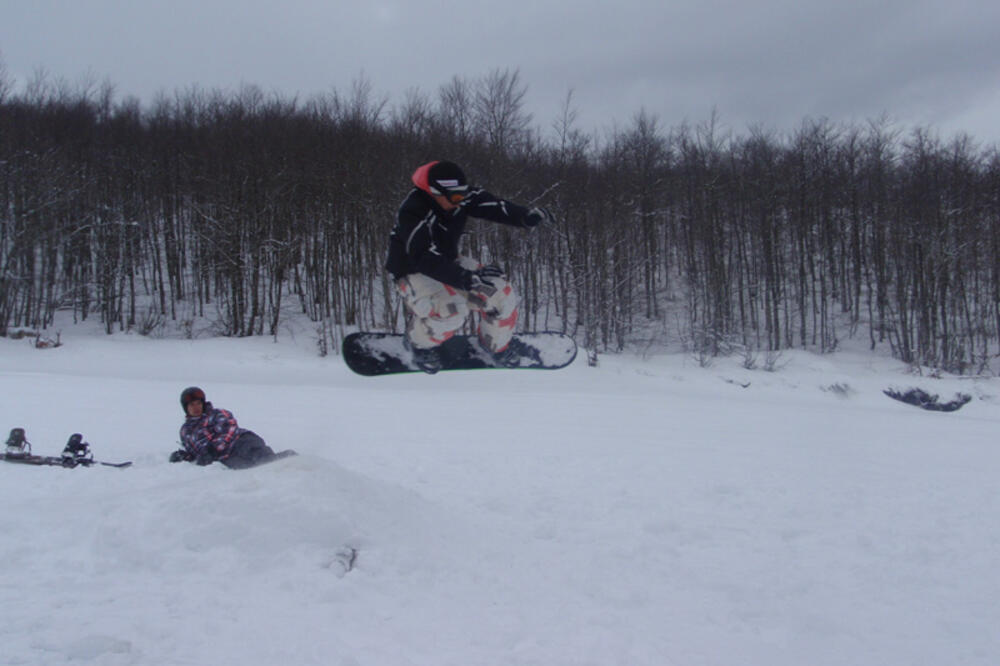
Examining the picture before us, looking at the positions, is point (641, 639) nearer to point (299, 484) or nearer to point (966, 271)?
point (299, 484)

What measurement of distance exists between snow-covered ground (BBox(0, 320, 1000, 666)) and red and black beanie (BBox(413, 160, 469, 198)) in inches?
136

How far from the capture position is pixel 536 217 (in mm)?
3361

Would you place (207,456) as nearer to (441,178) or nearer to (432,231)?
(432,231)

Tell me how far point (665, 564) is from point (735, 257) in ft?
80.8

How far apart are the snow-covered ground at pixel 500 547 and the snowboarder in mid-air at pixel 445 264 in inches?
98.6

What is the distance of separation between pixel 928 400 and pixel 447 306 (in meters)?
19.5

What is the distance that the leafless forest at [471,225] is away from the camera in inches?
194

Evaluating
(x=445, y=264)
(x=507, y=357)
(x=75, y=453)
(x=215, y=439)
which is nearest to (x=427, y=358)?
(x=507, y=357)

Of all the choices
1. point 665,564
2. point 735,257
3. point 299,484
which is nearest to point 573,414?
point 665,564

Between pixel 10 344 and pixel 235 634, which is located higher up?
pixel 10 344

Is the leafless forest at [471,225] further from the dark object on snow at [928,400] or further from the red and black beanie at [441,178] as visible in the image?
the dark object on snow at [928,400]

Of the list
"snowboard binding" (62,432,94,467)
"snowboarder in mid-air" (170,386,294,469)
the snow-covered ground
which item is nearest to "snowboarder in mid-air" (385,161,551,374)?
the snow-covered ground

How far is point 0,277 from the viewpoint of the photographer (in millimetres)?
16250

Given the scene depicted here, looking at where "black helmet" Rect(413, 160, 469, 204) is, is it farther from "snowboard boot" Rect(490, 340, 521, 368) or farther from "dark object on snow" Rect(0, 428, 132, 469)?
"dark object on snow" Rect(0, 428, 132, 469)
